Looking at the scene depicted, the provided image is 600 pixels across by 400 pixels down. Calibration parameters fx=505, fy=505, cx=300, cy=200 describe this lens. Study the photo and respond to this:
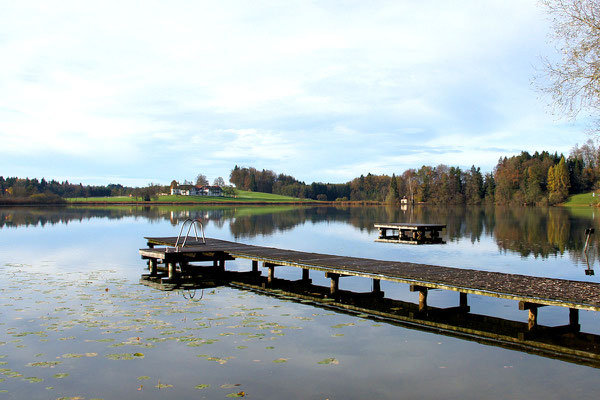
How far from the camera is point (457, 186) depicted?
14612 centimetres

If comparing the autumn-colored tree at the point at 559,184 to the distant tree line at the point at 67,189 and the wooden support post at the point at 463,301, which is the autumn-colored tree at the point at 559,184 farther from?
the wooden support post at the point at 463,301

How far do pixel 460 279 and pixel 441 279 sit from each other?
0.48m

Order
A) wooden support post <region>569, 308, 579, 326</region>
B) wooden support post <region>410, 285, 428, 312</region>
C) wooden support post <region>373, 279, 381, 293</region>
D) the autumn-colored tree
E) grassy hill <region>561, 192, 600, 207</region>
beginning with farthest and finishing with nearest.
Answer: the autumn-colored tree → grassy hill <region>561, 192, 600, 207</region> → wooden support post <region>373, 279, 381, 293</region> → wooden support post <region>410, 285, 428, 312</region> → wooden support post <region>569, 308, 579, 326</region>

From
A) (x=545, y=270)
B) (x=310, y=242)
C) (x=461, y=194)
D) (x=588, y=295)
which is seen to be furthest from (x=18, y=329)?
(x=461, y=194)

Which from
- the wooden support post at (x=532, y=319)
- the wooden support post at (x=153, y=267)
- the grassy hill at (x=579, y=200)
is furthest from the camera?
the grassy hill at (x=579, y=200)

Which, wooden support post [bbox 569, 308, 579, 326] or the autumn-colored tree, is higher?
the autumn-colored tree

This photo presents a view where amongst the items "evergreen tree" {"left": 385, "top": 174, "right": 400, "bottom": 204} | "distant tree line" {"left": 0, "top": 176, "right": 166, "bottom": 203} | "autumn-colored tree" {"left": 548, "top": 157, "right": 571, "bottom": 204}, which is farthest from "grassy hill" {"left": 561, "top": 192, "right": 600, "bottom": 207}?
"distant tree line" {"left": 0, "top": 176, "right": 166, "bottom": 203}

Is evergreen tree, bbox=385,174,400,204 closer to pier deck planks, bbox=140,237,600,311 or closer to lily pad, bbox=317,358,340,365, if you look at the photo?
pier deck planks, bbox=140,237,600,311

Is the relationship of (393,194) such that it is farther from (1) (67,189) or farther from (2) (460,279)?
(2) (460,279)

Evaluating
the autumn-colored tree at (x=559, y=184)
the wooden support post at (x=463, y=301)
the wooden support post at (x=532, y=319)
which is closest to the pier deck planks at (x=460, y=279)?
the wooden support post at (x=532, y=319)

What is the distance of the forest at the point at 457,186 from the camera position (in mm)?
121688

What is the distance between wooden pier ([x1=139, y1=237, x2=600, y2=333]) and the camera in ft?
34.6

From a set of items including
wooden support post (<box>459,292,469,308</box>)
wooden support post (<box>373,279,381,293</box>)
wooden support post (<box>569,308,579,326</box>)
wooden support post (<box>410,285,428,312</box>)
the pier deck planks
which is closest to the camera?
the pier deck planks

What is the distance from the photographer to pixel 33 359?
8766 mm
